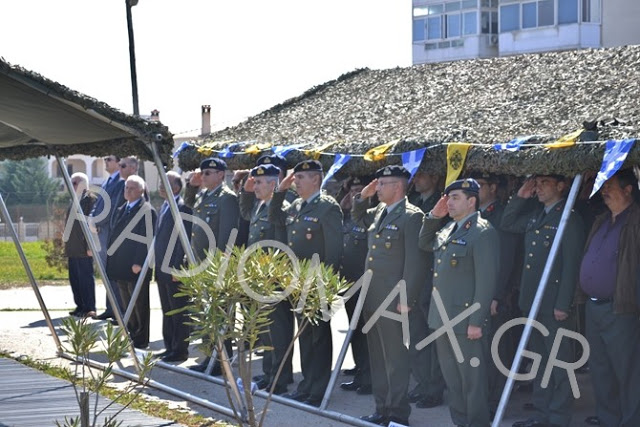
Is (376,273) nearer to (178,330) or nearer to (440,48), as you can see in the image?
(178,330)

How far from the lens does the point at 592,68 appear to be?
30.1 ft

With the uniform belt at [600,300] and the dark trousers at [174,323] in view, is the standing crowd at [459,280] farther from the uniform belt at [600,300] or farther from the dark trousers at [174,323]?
the dark trousers at [174,323]

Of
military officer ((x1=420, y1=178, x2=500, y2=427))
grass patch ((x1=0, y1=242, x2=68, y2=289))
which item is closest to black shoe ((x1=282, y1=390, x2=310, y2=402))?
military officer ((x1=420, y1=178, x2=500, y2=427))

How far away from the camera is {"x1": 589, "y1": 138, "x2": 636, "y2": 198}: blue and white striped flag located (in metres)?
6.81

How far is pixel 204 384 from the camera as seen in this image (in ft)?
32.5

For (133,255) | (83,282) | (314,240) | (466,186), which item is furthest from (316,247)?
(83,282)

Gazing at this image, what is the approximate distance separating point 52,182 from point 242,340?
5160 cm

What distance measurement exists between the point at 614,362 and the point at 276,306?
3056mm

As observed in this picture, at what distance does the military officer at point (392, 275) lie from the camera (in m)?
8.17

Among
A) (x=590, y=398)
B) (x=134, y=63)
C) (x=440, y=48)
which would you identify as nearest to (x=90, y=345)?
(x=590, y=398)

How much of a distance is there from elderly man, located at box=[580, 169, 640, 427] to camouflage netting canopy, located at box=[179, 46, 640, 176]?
1.74 feet

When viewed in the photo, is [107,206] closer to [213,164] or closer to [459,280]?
[213,164]

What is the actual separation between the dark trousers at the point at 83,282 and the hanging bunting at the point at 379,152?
6.28 metres

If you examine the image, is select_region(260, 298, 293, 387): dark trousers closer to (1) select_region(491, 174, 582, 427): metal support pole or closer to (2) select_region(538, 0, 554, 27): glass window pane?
(1) select_region(491, 174, 582, 427): metal support pole
